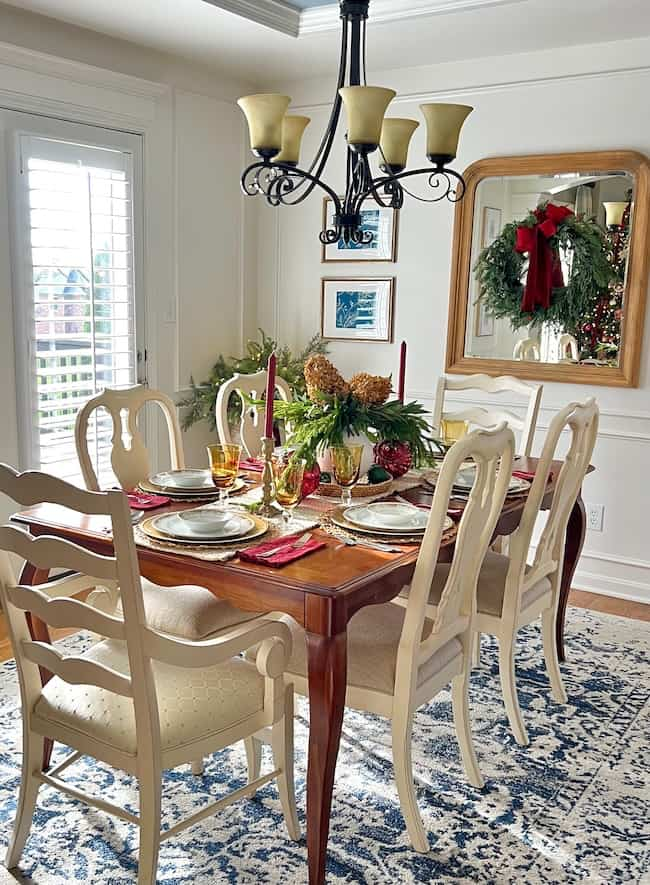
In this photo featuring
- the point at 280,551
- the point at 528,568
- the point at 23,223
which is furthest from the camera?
the point at 23,223

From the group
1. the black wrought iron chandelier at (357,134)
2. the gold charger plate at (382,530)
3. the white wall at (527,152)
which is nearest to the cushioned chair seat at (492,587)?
the gold charger plate at (382,530)

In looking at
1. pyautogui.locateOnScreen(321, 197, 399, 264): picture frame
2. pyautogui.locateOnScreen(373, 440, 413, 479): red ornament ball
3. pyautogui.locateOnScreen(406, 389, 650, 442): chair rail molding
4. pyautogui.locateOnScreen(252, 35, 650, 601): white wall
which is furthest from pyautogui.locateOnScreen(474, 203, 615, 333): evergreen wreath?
pyautogui.locateOnScreen(373, 440, 413, 479): red ornament ball

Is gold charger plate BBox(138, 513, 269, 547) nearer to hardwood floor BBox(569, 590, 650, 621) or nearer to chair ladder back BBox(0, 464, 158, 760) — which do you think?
chair ladder back BBox(0, 464, 158, 760)

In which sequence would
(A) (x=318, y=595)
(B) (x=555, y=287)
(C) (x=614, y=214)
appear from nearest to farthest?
(A) (x=318, y=595), (C) (x=614, y=214), (B) (x=555, y=287)

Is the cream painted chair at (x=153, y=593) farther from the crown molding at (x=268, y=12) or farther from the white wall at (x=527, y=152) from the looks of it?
the white wall at (x=527, y=152)

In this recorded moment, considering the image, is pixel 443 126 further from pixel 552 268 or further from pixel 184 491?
pixel 552 268

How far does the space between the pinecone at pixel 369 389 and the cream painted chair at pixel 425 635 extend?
1.48ft

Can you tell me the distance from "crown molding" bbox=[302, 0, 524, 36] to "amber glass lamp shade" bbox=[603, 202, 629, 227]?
104 cm

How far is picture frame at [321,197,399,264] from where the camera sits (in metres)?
4.70

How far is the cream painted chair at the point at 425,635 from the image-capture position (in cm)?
210

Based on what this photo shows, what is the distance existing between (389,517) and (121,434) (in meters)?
1.04

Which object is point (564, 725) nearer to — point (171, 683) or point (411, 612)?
point (411, 612)

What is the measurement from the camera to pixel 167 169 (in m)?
4.51

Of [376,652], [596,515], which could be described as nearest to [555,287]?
[596,515]
